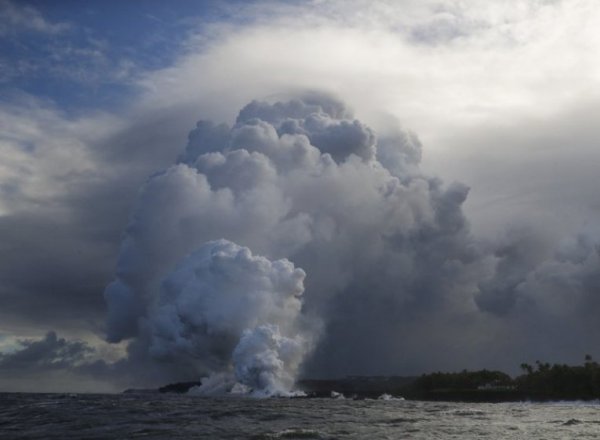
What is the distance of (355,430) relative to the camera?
80.4 m

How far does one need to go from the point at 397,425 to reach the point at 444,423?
27.8 ft

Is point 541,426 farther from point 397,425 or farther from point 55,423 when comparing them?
point 55,423

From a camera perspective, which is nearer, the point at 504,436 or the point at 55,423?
the point at 504,436

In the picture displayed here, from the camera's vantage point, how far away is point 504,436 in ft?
253

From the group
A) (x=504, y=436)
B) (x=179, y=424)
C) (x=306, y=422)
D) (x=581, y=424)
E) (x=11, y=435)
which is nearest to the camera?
(x=11, y=435)

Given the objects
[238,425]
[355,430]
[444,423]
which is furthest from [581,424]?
[238,425]

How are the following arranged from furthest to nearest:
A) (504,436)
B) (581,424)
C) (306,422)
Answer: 1. (581,424)
2. (306,422)
3. (504,436)

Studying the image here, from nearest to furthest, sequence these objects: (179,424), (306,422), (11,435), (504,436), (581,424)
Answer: (11,435) → (504,436) → (179,424) → (306,422) → (581,424)

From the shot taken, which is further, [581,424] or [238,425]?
[581,424]

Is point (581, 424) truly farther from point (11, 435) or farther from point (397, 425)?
point (11, 435)

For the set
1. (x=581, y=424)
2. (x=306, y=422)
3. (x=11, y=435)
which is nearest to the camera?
(x=11, y=435)

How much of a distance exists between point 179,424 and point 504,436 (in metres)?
38.2

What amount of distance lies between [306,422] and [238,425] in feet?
37.0

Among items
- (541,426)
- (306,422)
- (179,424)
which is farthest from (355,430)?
(541,426)
